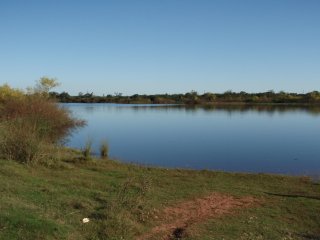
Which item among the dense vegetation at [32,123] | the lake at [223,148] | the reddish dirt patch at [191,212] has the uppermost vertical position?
the dense vegetation at [32,123]

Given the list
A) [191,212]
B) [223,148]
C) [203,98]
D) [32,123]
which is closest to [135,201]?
[191,212]

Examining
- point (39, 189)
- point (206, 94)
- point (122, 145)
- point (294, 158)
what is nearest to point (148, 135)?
point (122, 145)

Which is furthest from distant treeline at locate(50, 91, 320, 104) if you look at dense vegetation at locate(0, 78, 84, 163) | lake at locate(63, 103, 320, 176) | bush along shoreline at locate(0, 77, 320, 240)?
bush along shoreline at locate(0, 77, 320, 240)

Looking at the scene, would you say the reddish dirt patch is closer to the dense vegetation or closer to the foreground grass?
the foreground grass

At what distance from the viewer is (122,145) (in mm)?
28016

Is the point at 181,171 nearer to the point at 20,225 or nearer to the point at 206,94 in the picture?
the point at 20,225

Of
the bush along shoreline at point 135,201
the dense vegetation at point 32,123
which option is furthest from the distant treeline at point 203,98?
the bush along shoreline at point 135,201

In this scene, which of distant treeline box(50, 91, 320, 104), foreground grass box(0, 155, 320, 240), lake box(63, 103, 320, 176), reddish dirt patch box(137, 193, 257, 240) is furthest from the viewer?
distant treeline box(50, 91, 320, 104)

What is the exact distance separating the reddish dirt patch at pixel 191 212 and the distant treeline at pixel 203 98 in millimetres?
87900

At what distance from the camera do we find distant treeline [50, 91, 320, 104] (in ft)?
365

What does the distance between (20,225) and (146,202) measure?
11.4 feet

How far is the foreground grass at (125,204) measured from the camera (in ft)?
26.2

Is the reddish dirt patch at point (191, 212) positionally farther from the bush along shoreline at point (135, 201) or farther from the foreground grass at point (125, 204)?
the foreground grass at point (125, 204)

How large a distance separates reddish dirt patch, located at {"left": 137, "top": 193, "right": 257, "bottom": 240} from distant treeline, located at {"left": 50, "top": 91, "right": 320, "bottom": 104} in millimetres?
87900
